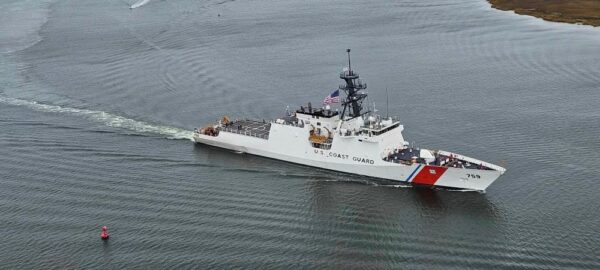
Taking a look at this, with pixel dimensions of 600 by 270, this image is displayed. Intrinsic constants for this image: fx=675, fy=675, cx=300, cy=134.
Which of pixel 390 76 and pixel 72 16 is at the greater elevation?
pixel 72 16

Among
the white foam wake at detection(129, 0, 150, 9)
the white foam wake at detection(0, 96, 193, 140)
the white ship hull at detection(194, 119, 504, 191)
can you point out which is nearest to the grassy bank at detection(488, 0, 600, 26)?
the white foam wake at detection(129, 0, 150, 9)

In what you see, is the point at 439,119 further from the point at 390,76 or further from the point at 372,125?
the point at 390,76

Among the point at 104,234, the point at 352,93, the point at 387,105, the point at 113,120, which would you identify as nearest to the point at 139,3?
the point at 113,120

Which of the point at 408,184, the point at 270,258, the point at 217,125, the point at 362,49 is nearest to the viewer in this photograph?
the point at 270,258

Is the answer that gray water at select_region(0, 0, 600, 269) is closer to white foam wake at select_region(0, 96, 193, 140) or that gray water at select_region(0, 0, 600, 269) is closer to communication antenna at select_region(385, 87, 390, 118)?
white foam wake at select_region(0, 96, 193, 140)

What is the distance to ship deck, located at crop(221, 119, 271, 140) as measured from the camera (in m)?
62.7

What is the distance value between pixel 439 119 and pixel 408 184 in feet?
47.3

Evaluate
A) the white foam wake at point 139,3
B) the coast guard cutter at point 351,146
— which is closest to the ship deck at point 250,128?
the coast guard cutter at point 351,146

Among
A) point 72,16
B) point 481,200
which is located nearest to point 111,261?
point 481,200

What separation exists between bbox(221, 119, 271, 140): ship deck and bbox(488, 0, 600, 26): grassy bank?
7393 centimetres

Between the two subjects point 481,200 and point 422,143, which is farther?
point 422,143

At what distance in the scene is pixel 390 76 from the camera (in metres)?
83.6

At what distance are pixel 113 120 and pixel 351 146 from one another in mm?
27328

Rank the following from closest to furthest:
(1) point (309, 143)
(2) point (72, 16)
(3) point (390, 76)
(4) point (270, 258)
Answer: (4) point (270, 258), (1) point (309, 143), (3) point (390, 76), (2) point (72, 16)
